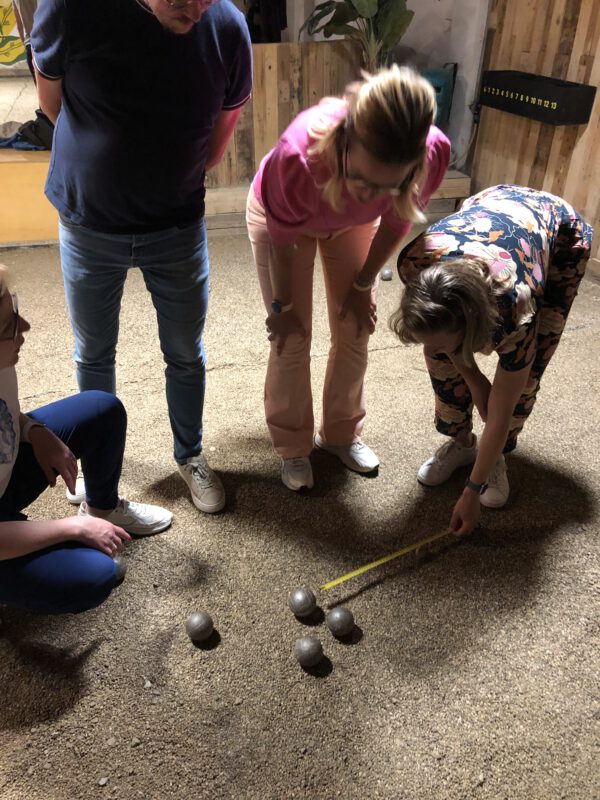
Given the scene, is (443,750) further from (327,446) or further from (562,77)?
(562,77)

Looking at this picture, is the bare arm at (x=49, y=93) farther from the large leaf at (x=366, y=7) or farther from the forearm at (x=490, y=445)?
the large leaf at (x=366, y=7)

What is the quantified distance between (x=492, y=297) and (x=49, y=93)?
3.47 ft

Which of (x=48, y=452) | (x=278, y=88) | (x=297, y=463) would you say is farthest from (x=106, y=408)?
(x=278, y=88)

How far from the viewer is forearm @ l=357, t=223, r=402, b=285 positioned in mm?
1580

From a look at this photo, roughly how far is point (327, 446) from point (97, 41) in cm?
136

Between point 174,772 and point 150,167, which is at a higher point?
point 150,167

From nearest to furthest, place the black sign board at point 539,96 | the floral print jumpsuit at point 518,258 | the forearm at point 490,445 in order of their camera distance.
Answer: the floral print jumpsuit at point 518,258, the forearm at point 490,445, the black sign board at point 539,96

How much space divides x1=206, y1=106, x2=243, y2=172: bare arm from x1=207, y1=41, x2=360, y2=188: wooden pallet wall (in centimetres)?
257

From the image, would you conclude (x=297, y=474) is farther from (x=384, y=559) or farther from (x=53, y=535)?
(x=53, y=535)

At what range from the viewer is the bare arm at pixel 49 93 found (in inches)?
52.0

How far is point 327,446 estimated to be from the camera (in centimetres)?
214

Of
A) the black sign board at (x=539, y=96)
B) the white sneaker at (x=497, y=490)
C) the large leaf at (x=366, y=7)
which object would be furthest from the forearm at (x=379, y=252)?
the large leaf at (x=366, y=7)

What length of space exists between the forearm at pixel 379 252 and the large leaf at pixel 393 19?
2764 mm

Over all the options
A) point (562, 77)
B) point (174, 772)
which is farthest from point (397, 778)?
point (562, 77)
